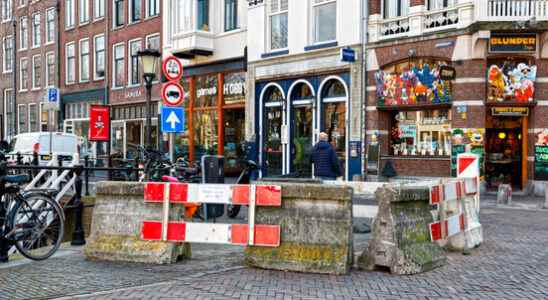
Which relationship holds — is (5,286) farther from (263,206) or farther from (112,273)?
(263,206)

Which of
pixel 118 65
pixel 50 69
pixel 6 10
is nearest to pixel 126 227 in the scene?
pixel 118 65

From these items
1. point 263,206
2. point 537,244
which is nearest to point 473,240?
point 537,244

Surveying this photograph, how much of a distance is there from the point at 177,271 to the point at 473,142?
12808 mm

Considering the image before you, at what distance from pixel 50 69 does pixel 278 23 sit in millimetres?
21602

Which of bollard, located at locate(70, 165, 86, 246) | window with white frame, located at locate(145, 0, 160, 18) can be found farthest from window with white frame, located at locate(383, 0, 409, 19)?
window with white frame, located at locate(145, 0, 160, 18)

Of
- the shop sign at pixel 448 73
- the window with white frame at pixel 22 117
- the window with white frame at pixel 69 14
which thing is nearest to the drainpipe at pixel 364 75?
the shop sign at pixel 448 73

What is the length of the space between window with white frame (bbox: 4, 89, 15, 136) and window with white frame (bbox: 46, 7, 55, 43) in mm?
7084

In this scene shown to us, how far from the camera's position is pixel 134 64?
31203 millimetres

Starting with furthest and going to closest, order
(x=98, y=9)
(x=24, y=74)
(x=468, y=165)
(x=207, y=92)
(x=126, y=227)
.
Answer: (x=24, y=74)
(x=98, y=9)
(x=207, y=92)
(x=468, y=165)
(x=126, y=227)

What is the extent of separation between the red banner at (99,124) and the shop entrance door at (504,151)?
11.3 metres

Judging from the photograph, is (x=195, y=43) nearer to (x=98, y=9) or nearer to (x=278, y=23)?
(x=278, y=23)

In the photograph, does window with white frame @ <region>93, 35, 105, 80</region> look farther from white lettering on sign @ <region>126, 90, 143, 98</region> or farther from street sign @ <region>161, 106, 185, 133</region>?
street sign @ <region>161, 106, 185, 133</region>

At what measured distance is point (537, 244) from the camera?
8.41 m

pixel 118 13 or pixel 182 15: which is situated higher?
pixel 118 13
